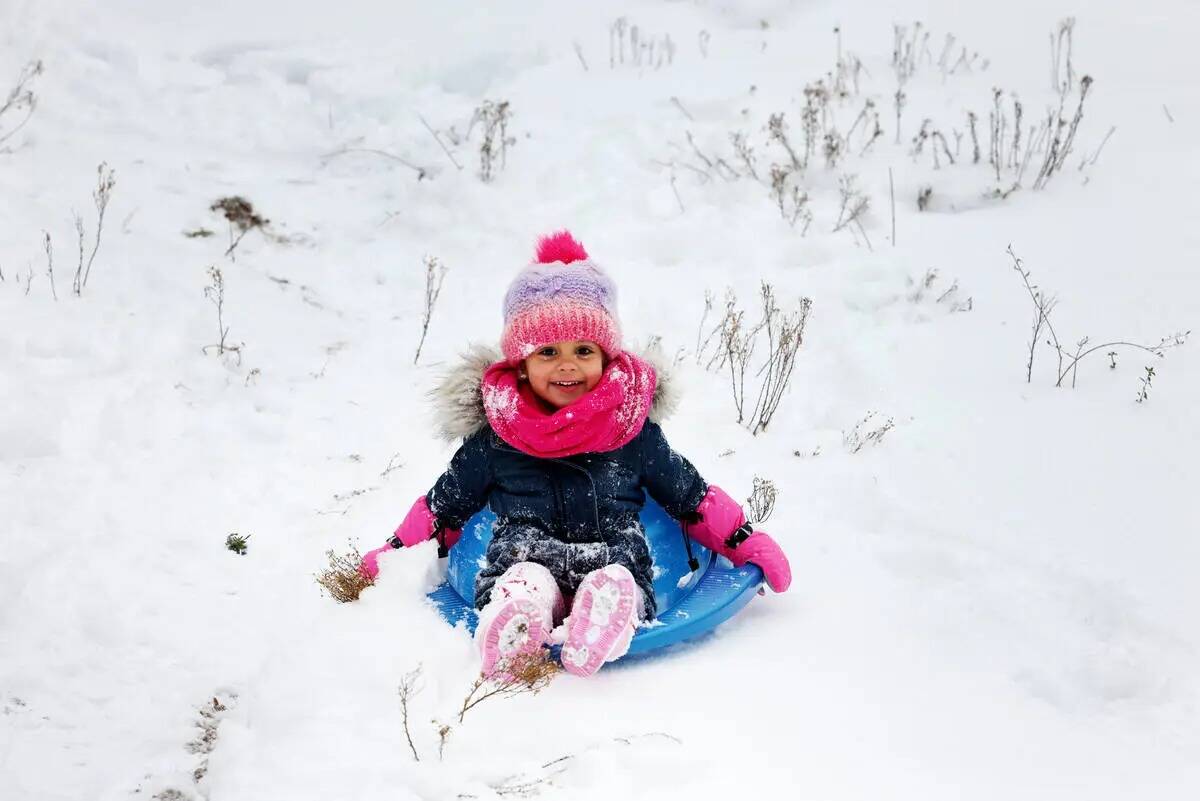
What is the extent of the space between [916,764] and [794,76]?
248 inches

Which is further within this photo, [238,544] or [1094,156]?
[1094,156]

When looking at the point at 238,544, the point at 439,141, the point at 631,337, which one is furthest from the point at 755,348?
the point at 439,141

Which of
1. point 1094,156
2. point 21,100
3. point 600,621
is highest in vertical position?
point 21,100

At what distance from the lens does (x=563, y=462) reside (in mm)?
3359

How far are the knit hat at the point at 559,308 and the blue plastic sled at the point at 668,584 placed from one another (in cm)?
62

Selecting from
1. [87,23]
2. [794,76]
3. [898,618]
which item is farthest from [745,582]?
[87,23]

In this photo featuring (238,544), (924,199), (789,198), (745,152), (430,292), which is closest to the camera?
(238,544)

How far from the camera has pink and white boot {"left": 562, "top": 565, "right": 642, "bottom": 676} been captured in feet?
9.43

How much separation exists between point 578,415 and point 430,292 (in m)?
3.00

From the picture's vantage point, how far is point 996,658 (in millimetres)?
3061

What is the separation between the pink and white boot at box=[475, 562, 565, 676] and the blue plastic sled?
272mm

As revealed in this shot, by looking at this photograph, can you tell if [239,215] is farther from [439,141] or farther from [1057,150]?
[1057,150]

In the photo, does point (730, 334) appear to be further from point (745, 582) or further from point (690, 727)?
point (690, 727)

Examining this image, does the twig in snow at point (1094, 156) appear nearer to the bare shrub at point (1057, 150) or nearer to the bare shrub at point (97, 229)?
the bare shrub at point (1057, 150)
